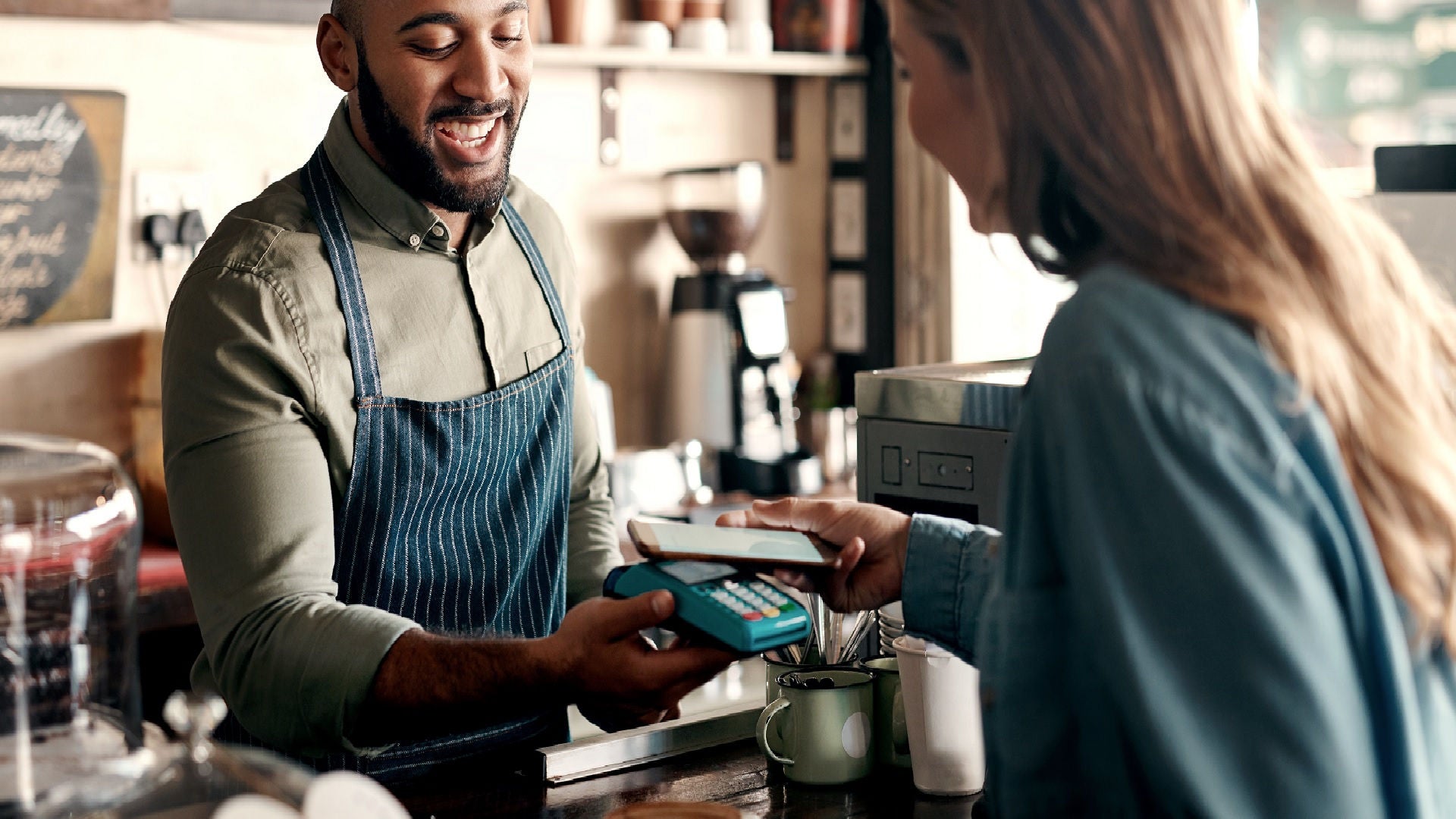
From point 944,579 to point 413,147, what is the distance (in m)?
0.83

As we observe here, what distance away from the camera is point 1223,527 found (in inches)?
29.4

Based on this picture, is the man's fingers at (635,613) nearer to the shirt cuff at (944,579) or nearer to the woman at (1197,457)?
the shirt cuff at (944,579)

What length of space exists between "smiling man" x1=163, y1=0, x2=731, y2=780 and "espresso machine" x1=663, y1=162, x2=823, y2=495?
1.38 m

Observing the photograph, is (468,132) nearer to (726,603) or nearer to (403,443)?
(403,443)

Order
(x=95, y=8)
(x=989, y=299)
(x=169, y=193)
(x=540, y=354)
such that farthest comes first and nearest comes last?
1. (x=989, y=299)
2. (x=169, y=193)
3. (x=95, y=8)
4. (x=540, y=354)

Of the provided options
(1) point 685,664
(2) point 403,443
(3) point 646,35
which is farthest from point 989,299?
(1) point 685,664

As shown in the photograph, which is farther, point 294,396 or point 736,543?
point 294,396

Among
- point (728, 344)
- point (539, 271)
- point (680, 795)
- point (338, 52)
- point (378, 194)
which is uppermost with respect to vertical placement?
point (338, 52)

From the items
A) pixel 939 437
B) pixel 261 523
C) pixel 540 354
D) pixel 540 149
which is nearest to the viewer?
pixel 261 523

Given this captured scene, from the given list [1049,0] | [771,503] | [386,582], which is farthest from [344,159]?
[1049,0]

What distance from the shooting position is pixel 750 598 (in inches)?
47.8

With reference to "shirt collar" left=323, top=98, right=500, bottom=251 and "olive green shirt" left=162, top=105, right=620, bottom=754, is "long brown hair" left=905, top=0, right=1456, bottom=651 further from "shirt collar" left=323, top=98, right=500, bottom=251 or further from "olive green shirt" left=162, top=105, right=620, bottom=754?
"shirt collar" left=323, top=98, right=500, bottom=251

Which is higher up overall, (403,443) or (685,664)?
(403,443)

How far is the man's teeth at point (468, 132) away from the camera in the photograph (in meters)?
1.69
